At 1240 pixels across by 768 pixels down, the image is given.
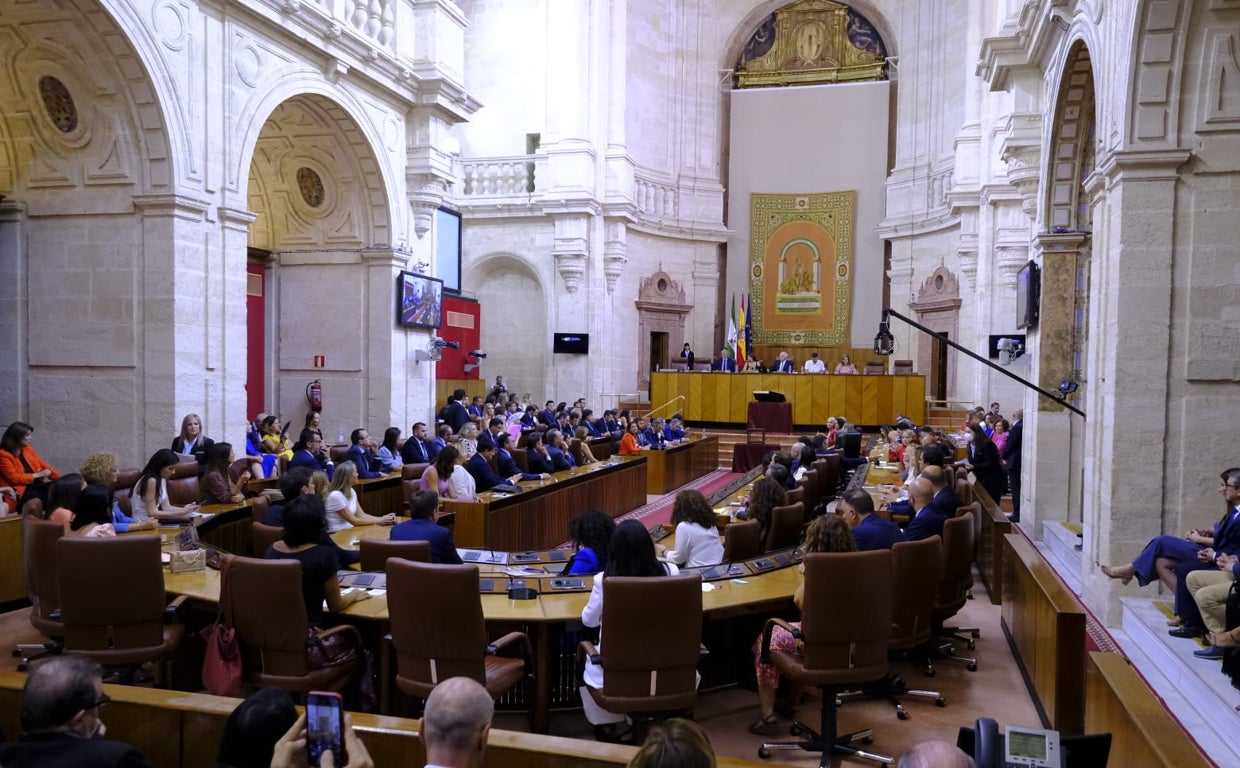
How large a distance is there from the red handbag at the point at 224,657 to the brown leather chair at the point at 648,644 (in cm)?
151

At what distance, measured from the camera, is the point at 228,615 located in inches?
141

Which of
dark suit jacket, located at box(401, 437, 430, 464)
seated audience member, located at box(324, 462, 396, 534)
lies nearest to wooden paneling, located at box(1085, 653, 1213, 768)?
seated audience member, located at box(324, 462, 396, 534)

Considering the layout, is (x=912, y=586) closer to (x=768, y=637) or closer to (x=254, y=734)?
(x=768, y=637)

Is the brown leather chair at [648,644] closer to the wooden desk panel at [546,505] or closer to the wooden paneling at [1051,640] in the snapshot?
the wooden paneling at [1051,640]

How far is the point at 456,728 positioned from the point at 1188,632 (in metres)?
4.31

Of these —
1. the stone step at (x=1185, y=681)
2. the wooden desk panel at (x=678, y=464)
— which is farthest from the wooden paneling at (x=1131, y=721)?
the wooden desk panel at (x=678, y=464)

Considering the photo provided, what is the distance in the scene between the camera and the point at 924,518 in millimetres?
5258

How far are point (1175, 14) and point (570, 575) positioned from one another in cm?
486

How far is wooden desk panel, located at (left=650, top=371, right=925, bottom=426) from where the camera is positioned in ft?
55.6

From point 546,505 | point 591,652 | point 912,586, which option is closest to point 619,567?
point 591,652

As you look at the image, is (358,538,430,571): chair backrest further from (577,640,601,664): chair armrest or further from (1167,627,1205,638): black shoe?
(1167,627,1205,638): black shoe

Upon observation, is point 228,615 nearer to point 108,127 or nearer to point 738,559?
point 738,559

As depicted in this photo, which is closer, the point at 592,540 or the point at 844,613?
the point at 844,613

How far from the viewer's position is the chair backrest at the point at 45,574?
13.7 ft
